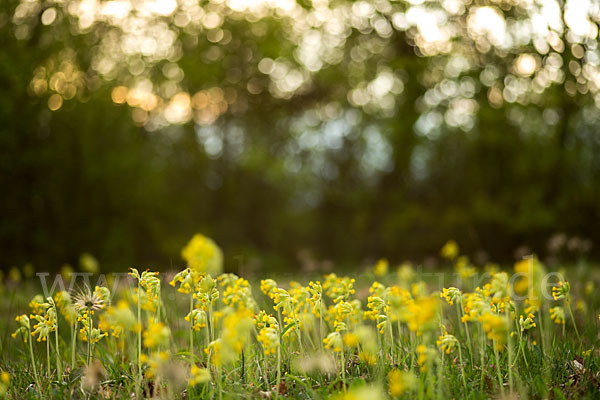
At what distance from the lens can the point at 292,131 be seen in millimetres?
18688

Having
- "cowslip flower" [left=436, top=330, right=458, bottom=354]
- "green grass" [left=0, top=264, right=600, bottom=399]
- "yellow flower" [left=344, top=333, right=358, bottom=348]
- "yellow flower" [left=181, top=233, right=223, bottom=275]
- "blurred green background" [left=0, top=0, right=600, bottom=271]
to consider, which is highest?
"blurred green background" [left=0, top=0, right=600, bottom=271]

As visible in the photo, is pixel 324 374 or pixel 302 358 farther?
pixel 324 374

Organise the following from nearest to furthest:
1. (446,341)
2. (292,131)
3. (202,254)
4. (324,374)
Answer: (202,254) → (446,341) → (324,374) → (292,131)

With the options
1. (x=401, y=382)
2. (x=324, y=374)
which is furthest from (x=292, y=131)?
(x=401, y=382)

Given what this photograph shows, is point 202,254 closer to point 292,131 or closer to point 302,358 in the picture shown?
point 302,358

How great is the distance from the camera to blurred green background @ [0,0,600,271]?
36.9 feet

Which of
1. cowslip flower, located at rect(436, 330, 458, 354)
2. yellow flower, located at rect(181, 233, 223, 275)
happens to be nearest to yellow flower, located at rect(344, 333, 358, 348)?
cowslip flower, located at rect(436, 330, 458, 354)

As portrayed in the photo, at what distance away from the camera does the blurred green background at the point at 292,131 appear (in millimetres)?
11242

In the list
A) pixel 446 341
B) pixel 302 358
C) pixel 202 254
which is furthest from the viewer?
pixel 302 358

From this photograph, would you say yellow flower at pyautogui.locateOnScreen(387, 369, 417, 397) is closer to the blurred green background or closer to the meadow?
the meadow

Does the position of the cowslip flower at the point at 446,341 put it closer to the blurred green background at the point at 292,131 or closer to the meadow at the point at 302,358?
the meadow at the point at 302,358

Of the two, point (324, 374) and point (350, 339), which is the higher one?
point (350, 339)

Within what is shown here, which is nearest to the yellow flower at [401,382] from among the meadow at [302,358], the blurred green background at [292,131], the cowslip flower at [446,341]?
the meadow at [302,358]

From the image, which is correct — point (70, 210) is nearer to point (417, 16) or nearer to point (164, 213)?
point (164, 213)
